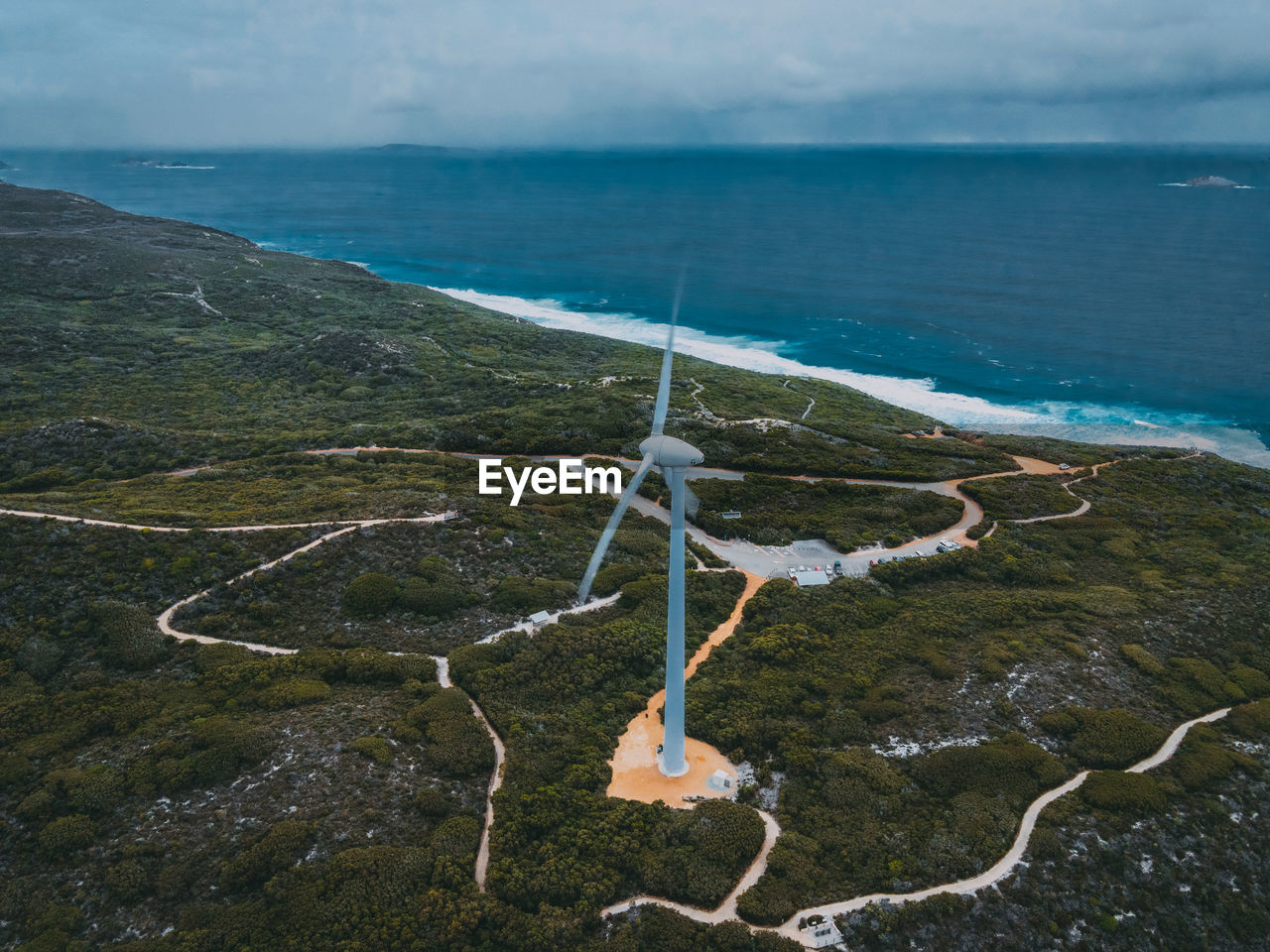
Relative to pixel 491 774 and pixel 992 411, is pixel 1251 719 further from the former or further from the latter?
pixel 992 411

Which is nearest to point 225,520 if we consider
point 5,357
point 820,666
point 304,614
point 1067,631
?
point 304,614

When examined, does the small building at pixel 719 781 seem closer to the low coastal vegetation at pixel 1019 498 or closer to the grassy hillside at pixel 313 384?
the low coastal vegetation at pixel 1019 498

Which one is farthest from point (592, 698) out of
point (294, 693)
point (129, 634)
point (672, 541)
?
point (129, 634)

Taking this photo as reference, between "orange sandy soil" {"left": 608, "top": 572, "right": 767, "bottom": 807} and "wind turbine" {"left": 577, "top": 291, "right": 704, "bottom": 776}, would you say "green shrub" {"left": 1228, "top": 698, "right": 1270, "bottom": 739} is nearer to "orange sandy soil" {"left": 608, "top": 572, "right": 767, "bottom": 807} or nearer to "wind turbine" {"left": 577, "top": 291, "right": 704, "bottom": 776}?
"orange sandy soil" {"left": 608, "top": 572, "right": 767, "bottom": 807}

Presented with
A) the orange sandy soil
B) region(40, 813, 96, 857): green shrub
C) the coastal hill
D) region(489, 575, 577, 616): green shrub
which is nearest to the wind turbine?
the orange sandy soil

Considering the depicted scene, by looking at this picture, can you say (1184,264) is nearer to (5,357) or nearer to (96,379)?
(96,379)

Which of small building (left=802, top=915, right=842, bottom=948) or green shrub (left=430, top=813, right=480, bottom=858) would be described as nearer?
small building (left=802, top=915, right=842, bottom=948)

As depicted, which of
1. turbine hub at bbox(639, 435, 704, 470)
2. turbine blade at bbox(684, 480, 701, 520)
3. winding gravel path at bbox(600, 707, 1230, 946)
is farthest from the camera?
turbine blade at bbox(684, 480, 701, 520)

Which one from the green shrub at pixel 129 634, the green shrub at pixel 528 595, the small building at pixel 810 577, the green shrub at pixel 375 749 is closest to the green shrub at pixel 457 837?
the green shrub at pixel 375 749
